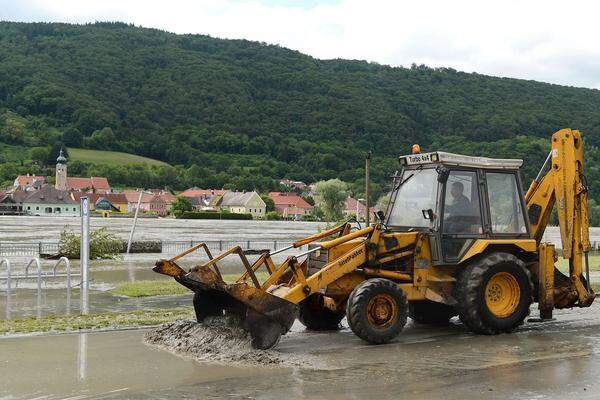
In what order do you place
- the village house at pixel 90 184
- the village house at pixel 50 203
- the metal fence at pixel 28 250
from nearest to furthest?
1. the metal fence at pixel 28 250
2. the village house at pixel 50 203
3. the village house at pixel 90 184

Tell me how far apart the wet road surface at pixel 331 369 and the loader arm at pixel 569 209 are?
3.26 ft

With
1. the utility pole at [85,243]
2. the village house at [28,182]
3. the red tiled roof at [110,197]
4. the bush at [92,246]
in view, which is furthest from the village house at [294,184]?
the utility pole at [85,243]

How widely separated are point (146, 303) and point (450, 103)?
165 metres

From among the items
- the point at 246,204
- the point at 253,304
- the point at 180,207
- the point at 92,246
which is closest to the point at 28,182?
the point at 180,207

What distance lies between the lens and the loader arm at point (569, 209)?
471 inches

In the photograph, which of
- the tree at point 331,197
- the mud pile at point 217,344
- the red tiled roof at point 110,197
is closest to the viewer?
the mud pile at point 217,344

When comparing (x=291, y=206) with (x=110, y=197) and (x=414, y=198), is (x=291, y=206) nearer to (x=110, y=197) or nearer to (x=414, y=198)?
(x=110, y=197)

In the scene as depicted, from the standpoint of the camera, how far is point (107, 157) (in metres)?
184

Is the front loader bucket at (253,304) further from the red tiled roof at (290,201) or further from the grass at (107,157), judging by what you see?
the grass at (107,157)

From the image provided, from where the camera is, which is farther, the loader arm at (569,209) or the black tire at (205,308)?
the loader arm at (569,209)

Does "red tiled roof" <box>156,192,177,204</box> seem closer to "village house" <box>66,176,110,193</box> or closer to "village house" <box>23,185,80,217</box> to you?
"village house" <box>66,176,110,193</box>

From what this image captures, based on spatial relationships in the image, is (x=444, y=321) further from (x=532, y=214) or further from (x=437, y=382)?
(x=437, y=382)

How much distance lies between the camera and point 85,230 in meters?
13.6

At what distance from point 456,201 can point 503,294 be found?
1515mm
